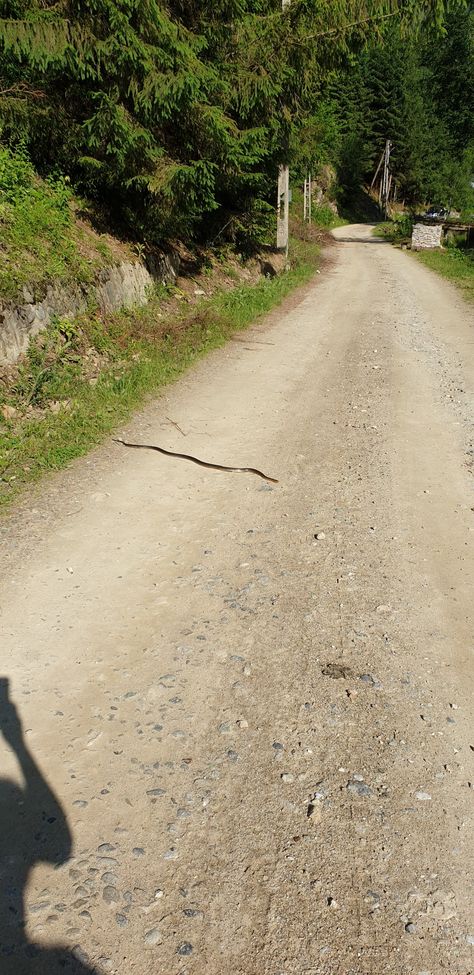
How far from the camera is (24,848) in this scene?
7.76 feet

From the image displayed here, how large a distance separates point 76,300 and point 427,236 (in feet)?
83.7

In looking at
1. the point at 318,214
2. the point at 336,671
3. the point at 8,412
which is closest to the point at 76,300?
the point at 8,412

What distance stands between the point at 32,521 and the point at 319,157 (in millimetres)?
18270

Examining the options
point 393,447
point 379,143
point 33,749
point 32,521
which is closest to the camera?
point 33,749

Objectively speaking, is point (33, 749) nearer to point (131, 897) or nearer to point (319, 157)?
point (131, 897)

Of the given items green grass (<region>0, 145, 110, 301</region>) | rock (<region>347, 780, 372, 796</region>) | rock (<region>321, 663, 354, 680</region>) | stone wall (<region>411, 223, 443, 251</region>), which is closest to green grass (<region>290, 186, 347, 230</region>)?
stone wall (<region>411, 223, 443, 251</region>)

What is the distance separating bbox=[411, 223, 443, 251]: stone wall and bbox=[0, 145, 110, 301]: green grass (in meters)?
23.5

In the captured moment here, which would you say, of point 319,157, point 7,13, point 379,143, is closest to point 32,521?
point 7,13

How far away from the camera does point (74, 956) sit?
6.68 ft

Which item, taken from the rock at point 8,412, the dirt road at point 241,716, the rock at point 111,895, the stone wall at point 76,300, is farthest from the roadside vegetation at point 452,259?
the rock at point 111,895

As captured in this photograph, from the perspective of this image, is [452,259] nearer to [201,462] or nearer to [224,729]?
[201,462]

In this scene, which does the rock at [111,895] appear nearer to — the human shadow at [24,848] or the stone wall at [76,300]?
the human shadow at [24,848]

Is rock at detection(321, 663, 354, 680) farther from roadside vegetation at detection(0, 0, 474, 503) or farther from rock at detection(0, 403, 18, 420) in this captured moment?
rock at detection(0, 403, 18, 420)

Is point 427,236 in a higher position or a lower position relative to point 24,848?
higher
